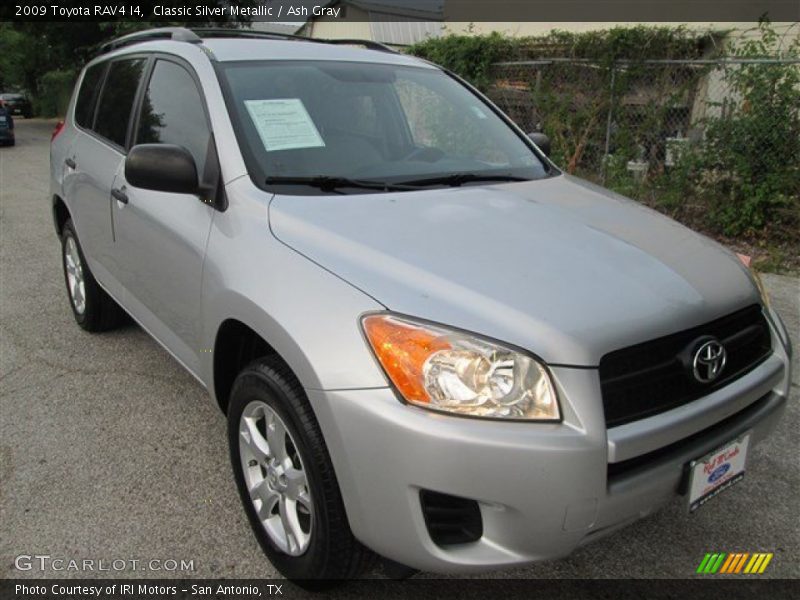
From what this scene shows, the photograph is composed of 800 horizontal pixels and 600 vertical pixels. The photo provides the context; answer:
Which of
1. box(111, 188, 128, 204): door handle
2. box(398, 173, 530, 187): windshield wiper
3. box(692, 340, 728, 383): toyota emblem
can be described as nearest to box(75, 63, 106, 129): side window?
box(111, 188, 128, 204): door handle

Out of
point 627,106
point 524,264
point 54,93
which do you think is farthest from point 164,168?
point 54,93

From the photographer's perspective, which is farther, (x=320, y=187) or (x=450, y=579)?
(x=320, y=187)

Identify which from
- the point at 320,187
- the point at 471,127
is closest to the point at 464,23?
the point at 471,127

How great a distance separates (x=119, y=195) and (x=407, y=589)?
7.38 ft

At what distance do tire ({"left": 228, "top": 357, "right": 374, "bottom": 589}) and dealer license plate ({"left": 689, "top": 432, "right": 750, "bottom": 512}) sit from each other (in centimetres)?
95

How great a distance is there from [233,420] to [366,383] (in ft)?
2.52

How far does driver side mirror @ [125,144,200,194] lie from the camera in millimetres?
2367

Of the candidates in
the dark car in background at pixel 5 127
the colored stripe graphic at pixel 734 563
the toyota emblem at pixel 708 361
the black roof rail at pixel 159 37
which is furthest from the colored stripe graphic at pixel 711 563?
the dark car in background at pixel 5 127

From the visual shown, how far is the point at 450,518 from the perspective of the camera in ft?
5.61

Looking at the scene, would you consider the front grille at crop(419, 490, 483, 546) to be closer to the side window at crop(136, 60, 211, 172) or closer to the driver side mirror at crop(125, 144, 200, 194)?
the driver side mirror at crop(125, 144, 200, 194)

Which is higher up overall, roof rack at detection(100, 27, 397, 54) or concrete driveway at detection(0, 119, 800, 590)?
roof rack at detection(100, 27, 397, 54)

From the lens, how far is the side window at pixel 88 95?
13.4ft

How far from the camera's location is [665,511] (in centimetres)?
259

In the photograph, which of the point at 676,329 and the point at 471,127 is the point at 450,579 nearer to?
the point at 676,329
